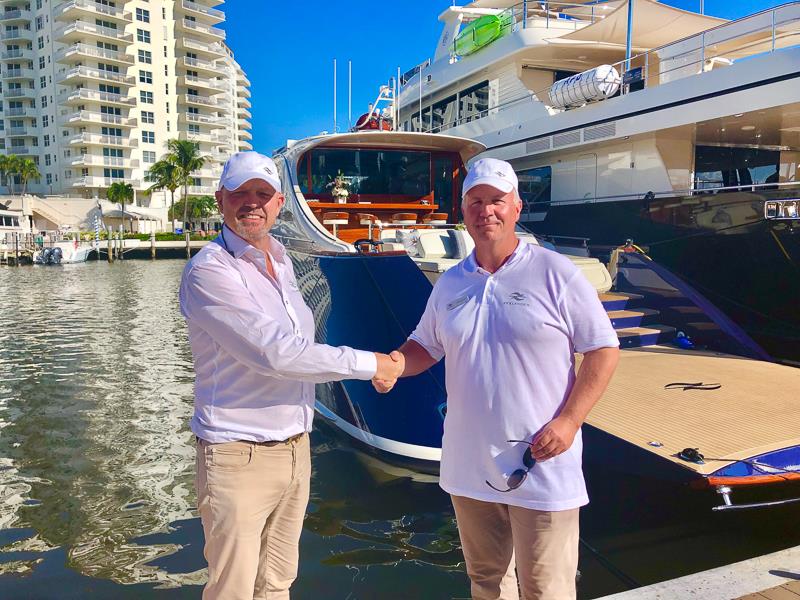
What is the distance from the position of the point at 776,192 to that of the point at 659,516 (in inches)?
178

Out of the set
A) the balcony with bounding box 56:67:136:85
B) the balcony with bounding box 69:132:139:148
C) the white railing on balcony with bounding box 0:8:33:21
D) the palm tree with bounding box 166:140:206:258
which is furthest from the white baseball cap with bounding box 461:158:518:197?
the white railing on balcony with bounding box 0:8:33:21

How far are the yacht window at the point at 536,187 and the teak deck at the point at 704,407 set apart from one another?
592 centimetres

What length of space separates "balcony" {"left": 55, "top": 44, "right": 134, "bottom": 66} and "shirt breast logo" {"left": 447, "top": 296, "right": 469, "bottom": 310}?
7702 centimetres

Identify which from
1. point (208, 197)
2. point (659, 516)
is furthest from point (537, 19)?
point (208, 197)

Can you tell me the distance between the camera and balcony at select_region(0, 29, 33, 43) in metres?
72.0

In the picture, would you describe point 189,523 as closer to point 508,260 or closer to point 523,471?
point 523,471

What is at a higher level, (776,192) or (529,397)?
(776,192)

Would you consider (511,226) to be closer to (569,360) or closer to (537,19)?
(569,360)

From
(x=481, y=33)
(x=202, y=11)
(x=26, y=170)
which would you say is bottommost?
(x=481, y=33)

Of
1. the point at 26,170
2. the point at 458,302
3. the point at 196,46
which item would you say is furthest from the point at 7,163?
the point at 458,302

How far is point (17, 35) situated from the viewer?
72312 mm

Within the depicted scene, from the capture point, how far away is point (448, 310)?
2.44 metres

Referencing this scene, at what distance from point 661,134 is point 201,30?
78447 mm

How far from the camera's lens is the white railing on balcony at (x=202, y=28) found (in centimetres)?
7569
